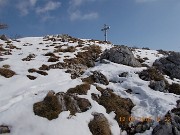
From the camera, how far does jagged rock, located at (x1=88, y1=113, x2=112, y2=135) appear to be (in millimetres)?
19500

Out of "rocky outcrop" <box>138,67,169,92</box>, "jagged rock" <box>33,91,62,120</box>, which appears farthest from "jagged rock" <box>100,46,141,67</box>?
"jagged rock" <box>33,91,62,120</box>

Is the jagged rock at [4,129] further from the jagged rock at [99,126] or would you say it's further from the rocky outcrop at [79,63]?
the rocky outcrop at [79,63]

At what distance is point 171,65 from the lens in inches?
1363

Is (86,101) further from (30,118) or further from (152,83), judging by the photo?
(152,83)

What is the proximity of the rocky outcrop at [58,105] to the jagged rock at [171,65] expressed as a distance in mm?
14879

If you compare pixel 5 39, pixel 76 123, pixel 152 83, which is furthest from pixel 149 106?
pixel 5 39

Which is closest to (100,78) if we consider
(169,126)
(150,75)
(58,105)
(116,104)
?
(116,104)

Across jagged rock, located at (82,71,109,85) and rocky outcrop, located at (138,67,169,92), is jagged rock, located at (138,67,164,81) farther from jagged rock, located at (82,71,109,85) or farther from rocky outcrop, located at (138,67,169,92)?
jagged rock, located at (82,71,109,85)

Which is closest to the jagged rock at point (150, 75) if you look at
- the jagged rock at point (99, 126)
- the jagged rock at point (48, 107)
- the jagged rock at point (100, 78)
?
the jagged rock at point (100, 78)

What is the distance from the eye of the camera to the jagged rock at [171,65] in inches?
1323

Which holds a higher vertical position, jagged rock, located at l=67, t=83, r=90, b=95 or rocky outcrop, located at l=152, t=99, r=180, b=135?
jagged rock, located at l=67, t=83, r=90, b=95

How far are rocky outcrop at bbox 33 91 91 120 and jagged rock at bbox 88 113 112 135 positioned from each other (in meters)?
1.49

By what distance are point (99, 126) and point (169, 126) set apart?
15.8 feet

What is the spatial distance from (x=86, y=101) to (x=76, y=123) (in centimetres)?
332
